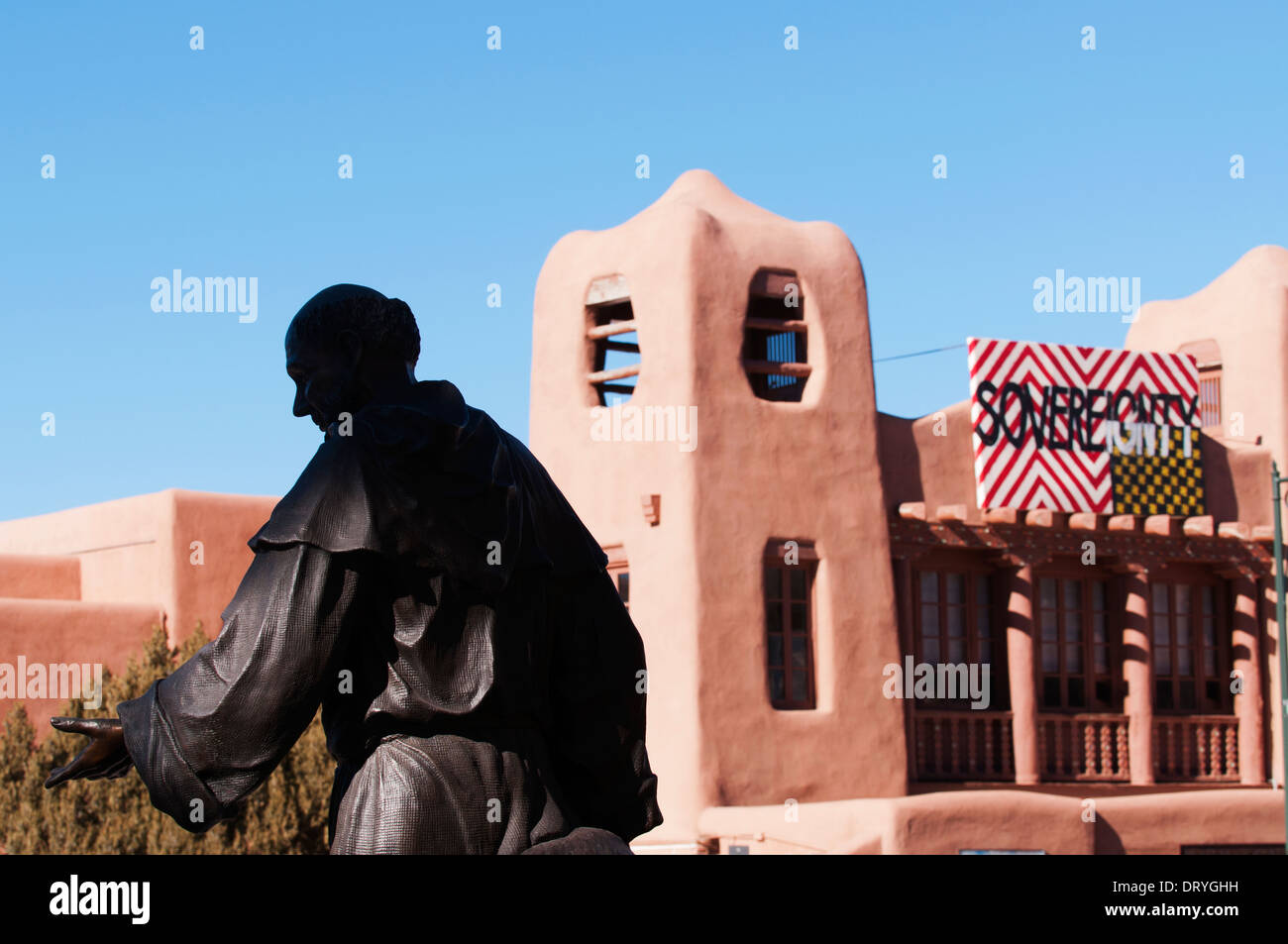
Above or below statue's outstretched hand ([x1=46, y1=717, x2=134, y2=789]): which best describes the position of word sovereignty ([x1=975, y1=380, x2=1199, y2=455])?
above

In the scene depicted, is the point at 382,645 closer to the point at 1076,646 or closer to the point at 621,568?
the point at 621,568

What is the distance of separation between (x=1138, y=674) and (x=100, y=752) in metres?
18.4

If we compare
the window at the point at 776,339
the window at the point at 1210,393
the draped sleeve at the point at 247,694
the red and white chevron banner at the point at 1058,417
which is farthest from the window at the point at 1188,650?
the draped sleeve at the point at 247,694

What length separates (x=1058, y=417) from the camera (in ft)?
66.7

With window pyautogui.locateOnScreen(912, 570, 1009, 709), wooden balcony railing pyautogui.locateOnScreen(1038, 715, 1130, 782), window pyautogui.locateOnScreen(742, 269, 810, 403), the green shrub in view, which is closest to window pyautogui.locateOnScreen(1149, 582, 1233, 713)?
wooden balcony railing pyautogui.locateOnScreen(1038, 715, 1130, 782)

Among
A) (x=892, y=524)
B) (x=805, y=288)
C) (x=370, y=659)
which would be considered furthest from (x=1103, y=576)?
(x=370, y=659)

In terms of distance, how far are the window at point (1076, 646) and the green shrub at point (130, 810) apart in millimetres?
8251

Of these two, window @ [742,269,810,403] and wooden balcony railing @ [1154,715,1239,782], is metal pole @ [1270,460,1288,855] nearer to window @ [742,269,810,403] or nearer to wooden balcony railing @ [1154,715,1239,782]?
wooden balcony railing @ [1154,715,1239,782]

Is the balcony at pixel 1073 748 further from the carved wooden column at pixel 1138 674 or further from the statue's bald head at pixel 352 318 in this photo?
the statue's bald head at pixel 352 318

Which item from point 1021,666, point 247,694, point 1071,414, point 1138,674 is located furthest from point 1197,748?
point 247,694

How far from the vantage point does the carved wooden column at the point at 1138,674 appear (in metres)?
20.2

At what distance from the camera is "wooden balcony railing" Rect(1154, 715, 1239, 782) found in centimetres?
2056

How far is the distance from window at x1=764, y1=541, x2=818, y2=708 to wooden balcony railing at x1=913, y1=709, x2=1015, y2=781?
154cm
